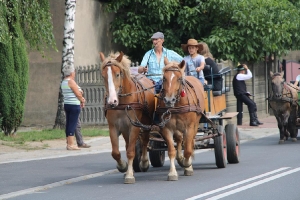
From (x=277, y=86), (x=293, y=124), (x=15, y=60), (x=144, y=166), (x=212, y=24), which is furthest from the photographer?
(x=212, y=24)

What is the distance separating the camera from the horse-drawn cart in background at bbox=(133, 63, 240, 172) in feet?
44.0

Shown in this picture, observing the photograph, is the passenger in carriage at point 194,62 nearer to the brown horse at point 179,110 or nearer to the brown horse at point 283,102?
the brown horse at point 179,110

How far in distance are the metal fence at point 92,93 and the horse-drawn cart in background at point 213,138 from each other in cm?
1024

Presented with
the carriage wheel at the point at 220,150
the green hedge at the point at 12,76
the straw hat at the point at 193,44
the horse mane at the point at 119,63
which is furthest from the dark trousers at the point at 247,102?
the horse mane at the point at 119,63

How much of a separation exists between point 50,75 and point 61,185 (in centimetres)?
1407

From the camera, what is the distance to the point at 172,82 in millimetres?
11898

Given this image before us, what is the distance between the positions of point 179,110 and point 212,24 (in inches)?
585

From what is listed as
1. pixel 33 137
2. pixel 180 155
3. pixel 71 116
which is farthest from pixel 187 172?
pixel 33 137

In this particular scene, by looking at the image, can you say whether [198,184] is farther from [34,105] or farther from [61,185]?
[34,105]

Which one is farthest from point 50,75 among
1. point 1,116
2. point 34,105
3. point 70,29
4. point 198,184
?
point 198,184

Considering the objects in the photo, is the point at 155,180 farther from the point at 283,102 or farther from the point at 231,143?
the point at 283,102

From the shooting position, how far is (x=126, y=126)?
11.9 metres

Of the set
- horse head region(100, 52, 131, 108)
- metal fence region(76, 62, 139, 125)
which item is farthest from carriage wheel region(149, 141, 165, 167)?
metal fence region(76, 62, 139, 125)

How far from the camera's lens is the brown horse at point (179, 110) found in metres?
11.9
